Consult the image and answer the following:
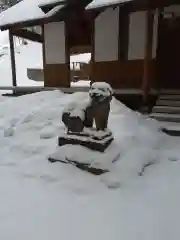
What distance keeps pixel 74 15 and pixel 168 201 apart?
7072 mm

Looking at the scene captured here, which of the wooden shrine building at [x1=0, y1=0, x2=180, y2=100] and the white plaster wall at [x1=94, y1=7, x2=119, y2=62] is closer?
the wooden shrine building at [x1=0, y1=0, x2=180, y2=100]

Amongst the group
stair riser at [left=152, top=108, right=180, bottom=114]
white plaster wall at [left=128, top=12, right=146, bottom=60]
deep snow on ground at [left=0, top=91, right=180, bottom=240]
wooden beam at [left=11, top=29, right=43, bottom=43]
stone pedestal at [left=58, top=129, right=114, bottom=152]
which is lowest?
deep snow on ground at [left=0, top=91, right=180, bottom=240]

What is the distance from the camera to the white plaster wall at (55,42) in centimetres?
968

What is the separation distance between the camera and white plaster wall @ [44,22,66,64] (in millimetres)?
9680

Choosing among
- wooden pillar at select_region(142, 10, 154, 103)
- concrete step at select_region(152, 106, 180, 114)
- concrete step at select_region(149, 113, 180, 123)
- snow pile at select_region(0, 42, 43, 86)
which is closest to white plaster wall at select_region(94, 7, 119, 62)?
wooden pillar at select_region(142, 10, 154, 103)

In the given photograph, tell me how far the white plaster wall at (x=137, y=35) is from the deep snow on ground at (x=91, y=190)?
2607mm

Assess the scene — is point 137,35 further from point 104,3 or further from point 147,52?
point 104,3

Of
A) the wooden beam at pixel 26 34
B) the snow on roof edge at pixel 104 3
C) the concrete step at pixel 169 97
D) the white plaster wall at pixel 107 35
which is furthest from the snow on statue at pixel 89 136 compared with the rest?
the wooden beam at pixel 26 34

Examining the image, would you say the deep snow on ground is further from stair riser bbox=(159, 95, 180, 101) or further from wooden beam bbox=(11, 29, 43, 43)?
wooden beam bbox=(11, 29, 43, 43)

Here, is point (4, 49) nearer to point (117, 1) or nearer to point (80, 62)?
point (80, 62)

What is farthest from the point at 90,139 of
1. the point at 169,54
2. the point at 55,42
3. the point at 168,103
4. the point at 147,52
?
the point at 55,42

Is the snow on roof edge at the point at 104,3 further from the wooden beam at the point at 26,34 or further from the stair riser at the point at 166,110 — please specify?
the wooden beam at the point at 26,34

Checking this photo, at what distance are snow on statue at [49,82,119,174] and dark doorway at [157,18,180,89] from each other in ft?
14.7

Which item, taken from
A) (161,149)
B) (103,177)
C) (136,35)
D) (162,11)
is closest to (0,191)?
(103,177)
